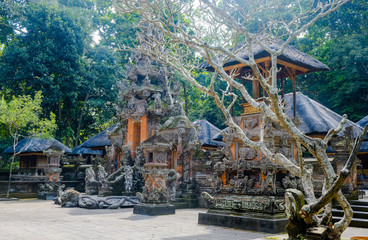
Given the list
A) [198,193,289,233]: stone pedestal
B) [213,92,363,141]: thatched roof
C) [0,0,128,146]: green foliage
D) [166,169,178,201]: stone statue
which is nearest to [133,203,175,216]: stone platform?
[166,169,178,201]: stone statue

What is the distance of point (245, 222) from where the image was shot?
9.13 metres

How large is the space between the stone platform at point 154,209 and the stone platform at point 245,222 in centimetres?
253

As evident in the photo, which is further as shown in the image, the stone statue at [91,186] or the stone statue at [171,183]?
the stone statue at [91,186]

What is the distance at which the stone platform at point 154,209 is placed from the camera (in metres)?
12.1

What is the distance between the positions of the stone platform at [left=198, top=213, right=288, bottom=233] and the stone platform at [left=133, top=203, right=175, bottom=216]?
2.53 meters

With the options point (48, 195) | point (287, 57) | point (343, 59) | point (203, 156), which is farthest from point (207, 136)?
point (343, 59)

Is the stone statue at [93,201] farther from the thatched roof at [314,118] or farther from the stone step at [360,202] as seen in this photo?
the stone step at [360,202]

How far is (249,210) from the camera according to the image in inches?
371

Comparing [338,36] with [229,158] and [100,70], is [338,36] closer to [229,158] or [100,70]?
[100,70]

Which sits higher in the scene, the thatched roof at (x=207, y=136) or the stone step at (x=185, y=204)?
the thatched roof at (x=207, y=136)

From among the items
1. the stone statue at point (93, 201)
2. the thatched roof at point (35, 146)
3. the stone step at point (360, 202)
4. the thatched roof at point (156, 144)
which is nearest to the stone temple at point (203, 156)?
the thatched roof at point (156, 144)

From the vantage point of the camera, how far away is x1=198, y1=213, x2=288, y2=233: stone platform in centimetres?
862

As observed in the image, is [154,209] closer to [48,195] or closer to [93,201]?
[93,201]

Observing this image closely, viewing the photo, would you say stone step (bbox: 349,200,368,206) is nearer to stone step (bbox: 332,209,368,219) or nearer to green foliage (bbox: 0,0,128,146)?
stone step (bbox: 332,209,368,219)
